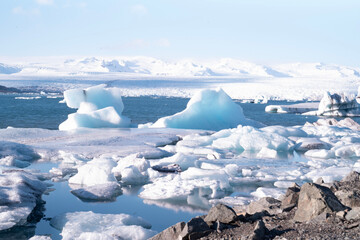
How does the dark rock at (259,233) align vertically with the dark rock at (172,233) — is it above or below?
above

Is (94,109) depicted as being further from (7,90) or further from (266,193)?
(7,90)

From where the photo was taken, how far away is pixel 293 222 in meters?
3.47

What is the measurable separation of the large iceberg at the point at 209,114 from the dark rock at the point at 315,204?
10.7 metres

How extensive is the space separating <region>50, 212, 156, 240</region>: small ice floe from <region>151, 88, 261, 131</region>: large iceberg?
9.78 meters

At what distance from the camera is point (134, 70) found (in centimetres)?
14300

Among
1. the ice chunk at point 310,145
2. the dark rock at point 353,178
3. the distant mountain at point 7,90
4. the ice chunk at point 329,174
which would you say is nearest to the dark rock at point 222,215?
the dark rock at point 353,178

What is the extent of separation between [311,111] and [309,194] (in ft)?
Result: 85.5

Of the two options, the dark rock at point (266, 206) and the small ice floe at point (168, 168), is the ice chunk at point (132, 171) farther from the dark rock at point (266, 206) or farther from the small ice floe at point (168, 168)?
the dark rock at point (266, 206)

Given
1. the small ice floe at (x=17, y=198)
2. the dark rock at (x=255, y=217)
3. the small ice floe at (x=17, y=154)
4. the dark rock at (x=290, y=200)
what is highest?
the dark rock at (x=290, y=200)

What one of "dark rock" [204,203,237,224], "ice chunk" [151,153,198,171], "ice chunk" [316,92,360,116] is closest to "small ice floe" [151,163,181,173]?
"ice chunk" [151,153,198,171]

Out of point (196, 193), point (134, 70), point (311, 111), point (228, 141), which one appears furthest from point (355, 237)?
point (134, 70)

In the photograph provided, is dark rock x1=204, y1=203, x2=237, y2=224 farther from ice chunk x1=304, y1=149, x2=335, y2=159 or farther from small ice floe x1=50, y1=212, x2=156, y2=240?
ice chunk x1=304, y1=149, x2=335, y2=159

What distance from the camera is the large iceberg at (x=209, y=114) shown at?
1450 cm

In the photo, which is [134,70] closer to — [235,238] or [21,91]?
[21,91]
